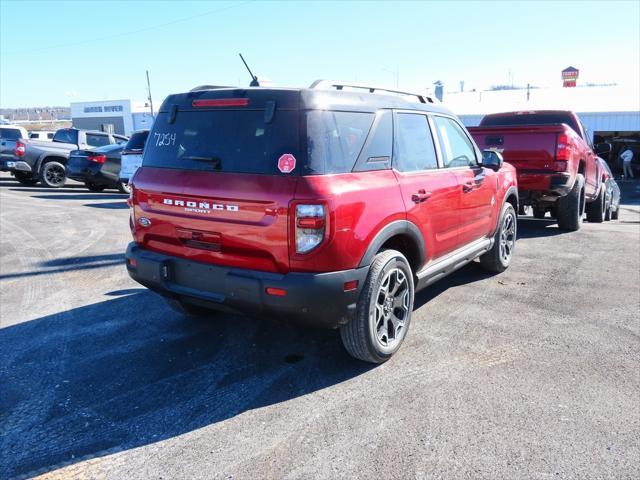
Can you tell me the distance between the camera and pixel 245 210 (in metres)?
3.42

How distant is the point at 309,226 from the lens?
10.7ft

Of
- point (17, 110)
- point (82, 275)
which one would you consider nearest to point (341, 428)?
point (82, 275)

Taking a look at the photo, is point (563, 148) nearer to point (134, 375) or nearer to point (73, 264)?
point (134, 375)

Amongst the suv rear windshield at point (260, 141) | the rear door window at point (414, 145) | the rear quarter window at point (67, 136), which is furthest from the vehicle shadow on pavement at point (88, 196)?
the rear door window at point (414, 145)

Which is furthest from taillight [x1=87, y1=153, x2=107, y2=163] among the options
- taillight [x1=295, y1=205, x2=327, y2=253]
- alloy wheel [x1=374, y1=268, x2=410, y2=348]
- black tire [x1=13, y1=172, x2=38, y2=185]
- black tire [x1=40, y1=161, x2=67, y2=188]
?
taillight [x1=295, y1=205, x2=327, y2=253]

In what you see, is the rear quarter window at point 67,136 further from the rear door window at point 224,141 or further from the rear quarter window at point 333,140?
the rear quarter window at point 333,140

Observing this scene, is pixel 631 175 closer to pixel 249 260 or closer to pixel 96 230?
pixel 96 230

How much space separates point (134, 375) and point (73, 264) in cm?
368

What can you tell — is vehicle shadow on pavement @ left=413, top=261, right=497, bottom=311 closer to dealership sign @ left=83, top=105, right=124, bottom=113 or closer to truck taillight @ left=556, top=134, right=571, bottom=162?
truck taillight @ left=556, top=134, right=571, bottom=162

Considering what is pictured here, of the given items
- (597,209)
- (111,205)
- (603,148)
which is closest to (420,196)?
(603,148)

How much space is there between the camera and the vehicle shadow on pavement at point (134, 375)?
9.92ft

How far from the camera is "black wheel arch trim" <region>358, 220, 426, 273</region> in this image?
11.8 ft

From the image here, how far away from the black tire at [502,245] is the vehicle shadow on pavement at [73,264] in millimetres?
4663

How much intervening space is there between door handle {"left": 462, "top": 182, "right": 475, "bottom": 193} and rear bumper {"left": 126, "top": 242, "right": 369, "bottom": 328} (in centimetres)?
195
